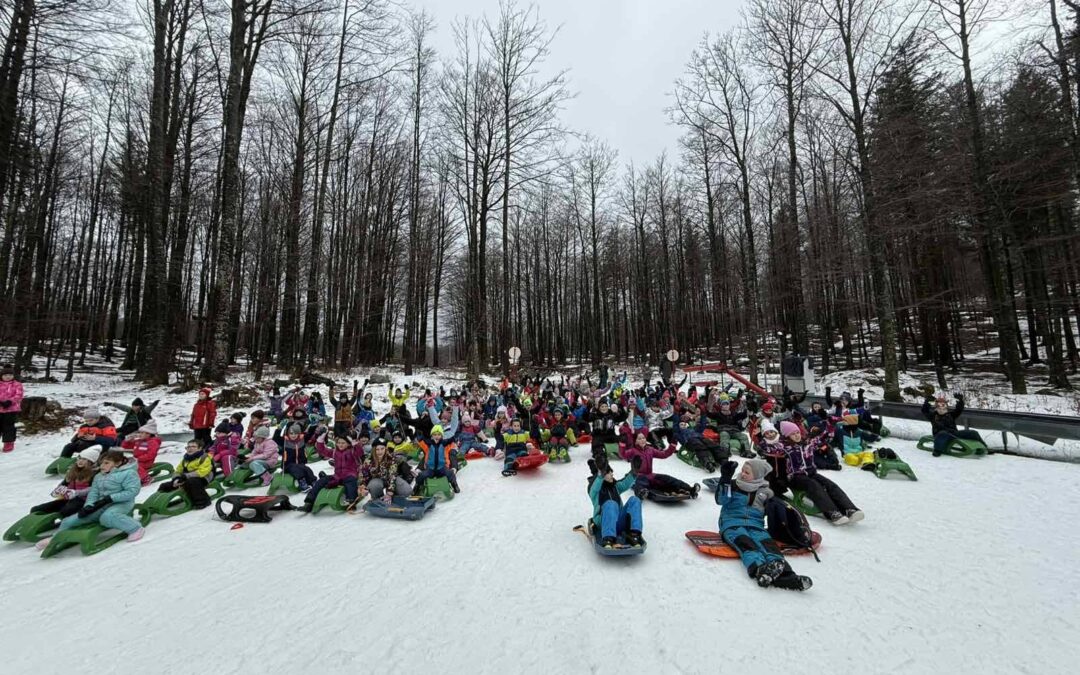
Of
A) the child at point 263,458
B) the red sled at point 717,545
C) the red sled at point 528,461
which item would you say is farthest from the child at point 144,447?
the red sled at point 717,545

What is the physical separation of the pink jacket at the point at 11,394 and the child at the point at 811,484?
13784 millimetres

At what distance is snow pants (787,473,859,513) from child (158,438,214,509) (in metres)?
8.47

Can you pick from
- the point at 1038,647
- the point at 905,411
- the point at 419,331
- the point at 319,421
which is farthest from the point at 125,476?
the point at 419,331

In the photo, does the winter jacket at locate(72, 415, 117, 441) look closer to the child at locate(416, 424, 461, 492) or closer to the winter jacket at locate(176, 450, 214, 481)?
the winter jacket at locate(176, 450, 214, 481)

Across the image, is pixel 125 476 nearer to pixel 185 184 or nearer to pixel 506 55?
pixel 185 184

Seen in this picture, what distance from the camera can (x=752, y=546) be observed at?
166 inches

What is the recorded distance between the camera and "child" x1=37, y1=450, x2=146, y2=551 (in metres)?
5.01

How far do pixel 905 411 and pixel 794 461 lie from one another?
8949mm

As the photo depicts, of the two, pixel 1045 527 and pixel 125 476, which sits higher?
pixel 125 476

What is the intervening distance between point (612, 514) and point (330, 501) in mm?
4148

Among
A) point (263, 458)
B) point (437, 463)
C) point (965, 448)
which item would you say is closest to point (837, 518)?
point (965, 448)

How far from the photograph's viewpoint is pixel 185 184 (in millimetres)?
18078

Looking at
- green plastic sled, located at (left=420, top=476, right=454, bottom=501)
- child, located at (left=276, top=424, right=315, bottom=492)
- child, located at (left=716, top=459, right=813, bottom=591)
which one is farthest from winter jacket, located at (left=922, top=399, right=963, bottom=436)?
child, located at (left=276, top=424, right=315, bottom=492)

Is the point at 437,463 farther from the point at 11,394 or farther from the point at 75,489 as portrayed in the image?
the point at 11,394
